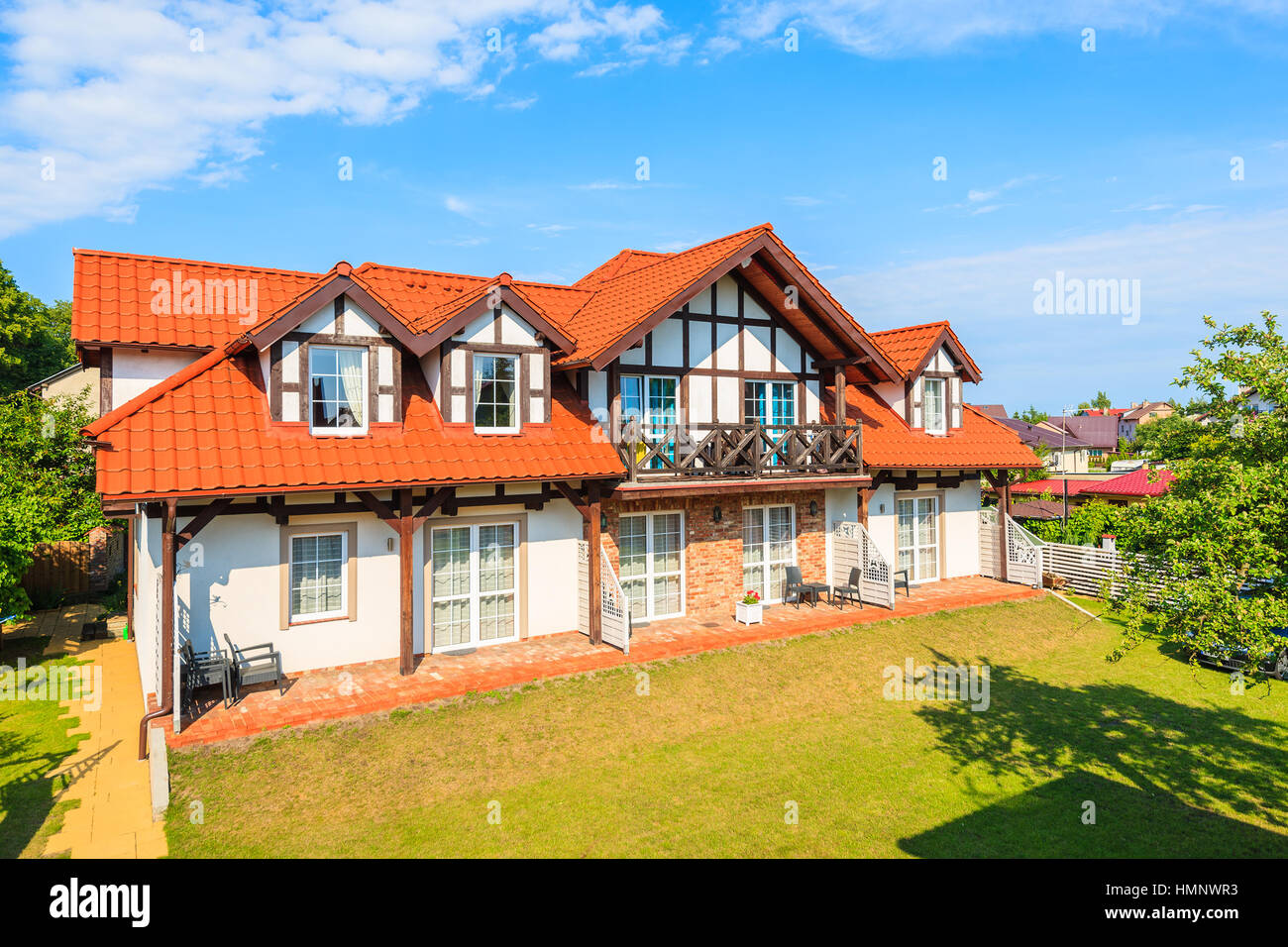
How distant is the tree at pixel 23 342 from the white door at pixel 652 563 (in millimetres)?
29393

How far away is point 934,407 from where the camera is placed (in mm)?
21562

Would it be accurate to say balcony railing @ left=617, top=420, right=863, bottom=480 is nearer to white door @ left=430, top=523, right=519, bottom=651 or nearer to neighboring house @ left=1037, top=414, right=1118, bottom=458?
white door @ left=430, top=523, right=519, bottom=651

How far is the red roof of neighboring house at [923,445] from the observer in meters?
19.5

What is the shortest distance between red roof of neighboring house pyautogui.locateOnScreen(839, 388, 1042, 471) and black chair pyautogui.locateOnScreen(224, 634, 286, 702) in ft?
44.9

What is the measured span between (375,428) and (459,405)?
1640 millimetres

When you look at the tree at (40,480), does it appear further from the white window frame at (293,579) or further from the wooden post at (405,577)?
the wooden post at (405,577)

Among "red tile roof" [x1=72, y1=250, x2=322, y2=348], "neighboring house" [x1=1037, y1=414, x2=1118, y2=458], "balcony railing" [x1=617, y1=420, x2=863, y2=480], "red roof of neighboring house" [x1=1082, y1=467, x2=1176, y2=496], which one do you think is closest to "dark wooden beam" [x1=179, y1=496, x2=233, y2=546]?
"red tile roof" [x1=72, y1=250, x2=322, y2=348]

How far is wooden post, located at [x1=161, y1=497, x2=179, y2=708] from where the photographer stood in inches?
420

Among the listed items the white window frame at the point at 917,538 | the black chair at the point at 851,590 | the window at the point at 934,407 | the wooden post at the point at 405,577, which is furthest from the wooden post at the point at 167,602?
the window at the point at 934,407

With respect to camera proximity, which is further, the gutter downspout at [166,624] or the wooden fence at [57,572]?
the wooden fence at [57,572]

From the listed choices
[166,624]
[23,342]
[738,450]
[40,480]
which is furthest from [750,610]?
[23,342]

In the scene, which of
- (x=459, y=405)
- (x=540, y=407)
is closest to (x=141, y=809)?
(x=459, y=405)

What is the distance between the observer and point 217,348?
1445 cm
